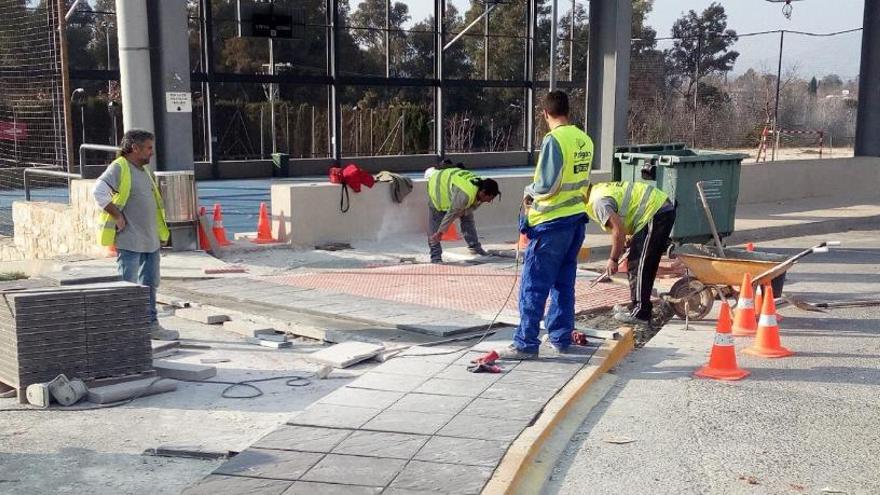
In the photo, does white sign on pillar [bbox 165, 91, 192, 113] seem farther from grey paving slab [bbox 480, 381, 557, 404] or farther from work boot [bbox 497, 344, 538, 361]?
grey paving slab [bbox 480, 381, 557, 404]

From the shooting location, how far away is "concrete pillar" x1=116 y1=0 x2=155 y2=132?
12805 millimetres

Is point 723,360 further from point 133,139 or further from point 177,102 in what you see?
point 177,102

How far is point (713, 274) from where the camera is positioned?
8797 mm

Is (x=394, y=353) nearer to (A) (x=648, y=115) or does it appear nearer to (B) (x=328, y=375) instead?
(B) (x=328, y=375)

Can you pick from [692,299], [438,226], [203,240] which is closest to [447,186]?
[438,226]

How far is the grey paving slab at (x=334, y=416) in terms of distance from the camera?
555cm

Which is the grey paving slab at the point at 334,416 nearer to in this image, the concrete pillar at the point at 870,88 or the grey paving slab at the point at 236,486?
the grey paving slab at the point at 236,486

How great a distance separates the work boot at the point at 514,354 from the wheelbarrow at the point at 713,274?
8.19ft

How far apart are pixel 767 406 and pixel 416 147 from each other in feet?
94.1

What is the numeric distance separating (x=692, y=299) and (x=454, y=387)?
3.77 meters

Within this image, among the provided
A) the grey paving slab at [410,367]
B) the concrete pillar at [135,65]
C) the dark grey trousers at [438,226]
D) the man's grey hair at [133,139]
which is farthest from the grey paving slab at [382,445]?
the concrete pillar at [135,65]

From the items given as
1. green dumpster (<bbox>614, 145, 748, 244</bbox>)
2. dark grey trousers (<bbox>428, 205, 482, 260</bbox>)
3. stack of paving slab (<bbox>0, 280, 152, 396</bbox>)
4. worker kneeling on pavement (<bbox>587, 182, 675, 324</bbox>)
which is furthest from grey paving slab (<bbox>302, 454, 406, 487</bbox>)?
green dumpster (<bbox>614, 145, 748, 244</bbox>)

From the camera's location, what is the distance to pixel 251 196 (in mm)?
23156

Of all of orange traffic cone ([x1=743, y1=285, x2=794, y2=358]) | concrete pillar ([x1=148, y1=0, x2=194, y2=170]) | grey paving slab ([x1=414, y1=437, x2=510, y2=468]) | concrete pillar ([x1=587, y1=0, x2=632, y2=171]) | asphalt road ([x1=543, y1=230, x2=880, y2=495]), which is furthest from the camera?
concrete pillar ([x1=587, y1=0, x2=632, y2=171])
